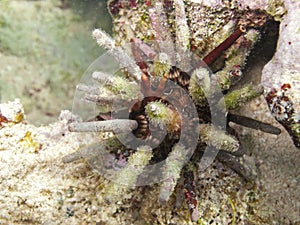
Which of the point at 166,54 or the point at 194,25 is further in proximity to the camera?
the point at 194,25

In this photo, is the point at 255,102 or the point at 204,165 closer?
the point at 204,165

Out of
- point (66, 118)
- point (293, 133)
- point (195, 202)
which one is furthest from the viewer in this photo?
point (66, 118)

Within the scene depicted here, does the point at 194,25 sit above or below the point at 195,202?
above

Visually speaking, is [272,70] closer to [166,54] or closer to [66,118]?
[166,54]

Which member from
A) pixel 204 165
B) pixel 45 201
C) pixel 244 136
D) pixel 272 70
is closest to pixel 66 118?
pixel 45 201

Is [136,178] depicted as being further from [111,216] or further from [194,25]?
[194,25]

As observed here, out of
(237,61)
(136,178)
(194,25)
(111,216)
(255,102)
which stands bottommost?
(111,216)

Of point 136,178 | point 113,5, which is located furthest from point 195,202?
point 113,5

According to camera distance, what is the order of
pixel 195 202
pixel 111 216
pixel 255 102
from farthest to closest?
pixel 255 102 → pixel 111 216 → pixel 195 202

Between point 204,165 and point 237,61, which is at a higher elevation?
point 237,61
